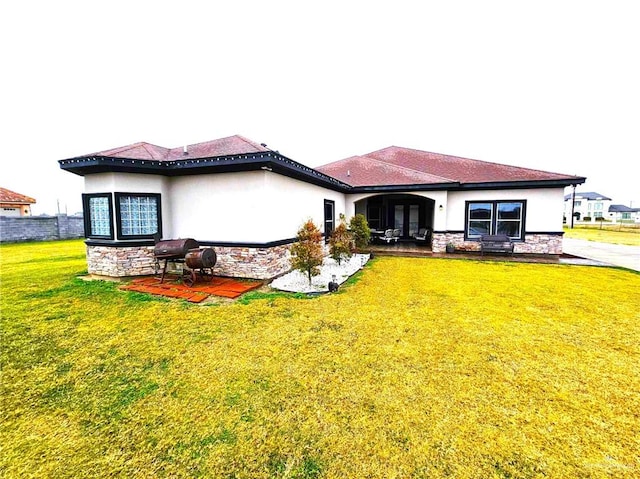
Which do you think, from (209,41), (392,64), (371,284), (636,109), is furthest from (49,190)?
(636,109)

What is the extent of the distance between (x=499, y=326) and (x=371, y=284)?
3.08 meters

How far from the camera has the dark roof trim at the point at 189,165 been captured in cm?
684

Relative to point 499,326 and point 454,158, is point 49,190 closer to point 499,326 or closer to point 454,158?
point 454,158

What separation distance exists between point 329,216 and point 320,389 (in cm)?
946

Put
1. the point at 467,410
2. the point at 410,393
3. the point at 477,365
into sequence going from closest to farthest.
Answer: the point at 467,410
the point at 410,393
the point at 477,365

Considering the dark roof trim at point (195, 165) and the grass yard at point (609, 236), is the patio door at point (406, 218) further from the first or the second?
the grass yard at point (609, 236)

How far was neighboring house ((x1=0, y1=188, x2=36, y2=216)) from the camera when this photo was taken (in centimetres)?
2403

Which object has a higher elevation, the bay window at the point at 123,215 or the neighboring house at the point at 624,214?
the neighboring house at the point at 624,214

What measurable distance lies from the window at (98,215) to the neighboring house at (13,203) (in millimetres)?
25736

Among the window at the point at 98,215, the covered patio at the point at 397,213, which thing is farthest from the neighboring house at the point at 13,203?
the covered patio at the point at 397,213

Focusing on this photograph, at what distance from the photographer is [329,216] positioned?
12.0m

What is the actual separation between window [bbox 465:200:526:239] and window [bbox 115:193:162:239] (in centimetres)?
1224

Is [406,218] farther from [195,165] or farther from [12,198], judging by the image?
[12,198]

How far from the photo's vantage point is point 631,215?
200 feet
